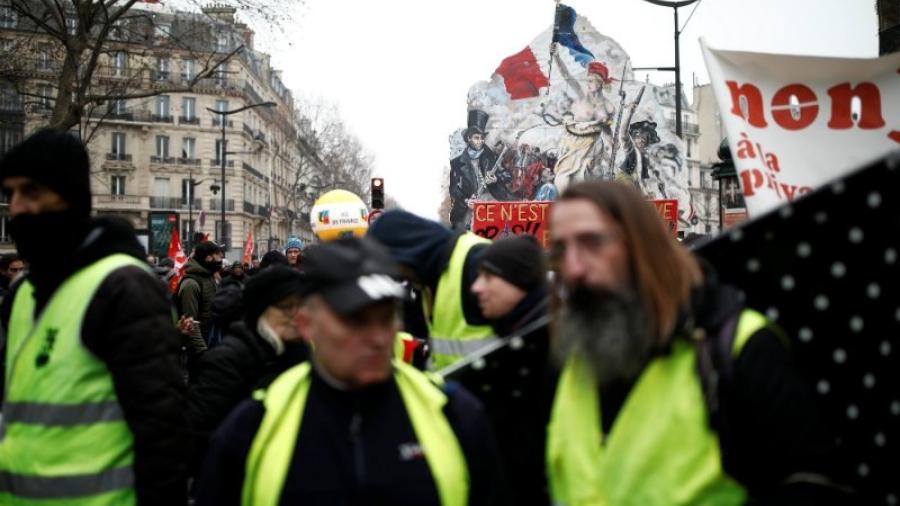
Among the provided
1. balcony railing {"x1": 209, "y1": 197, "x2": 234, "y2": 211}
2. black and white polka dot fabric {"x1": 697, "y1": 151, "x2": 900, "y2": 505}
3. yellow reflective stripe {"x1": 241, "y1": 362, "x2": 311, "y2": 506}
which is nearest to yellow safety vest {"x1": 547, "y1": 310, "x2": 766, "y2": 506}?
black and white polka dot fabric {"x1": 697, "y1": 151, "x2": 900, "y2": 505}

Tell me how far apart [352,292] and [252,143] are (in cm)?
7684

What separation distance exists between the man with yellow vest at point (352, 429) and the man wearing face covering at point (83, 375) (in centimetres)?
63

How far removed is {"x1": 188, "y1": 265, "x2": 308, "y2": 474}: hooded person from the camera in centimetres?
357

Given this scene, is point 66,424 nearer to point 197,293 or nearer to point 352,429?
point 352,429

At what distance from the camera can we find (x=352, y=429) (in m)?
2.13

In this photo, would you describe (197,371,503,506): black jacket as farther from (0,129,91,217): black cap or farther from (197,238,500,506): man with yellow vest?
(0,129,91,217): black cap

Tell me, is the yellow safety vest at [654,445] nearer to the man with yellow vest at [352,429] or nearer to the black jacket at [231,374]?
the man with yellow vest at [352,429]

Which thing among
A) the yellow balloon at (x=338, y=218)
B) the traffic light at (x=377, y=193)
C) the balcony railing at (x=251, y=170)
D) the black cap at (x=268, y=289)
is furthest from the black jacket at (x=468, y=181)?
the balcony railing at (x=251, y=170)

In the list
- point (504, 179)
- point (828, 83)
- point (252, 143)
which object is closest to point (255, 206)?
point (252, 143)

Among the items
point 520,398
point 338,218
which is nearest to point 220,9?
point 338,218

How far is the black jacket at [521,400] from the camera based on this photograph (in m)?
2.45

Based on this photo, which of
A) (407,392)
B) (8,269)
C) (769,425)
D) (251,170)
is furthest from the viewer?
(251,170)

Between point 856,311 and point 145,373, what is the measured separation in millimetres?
2144

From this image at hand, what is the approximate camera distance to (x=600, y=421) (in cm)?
A: 210
